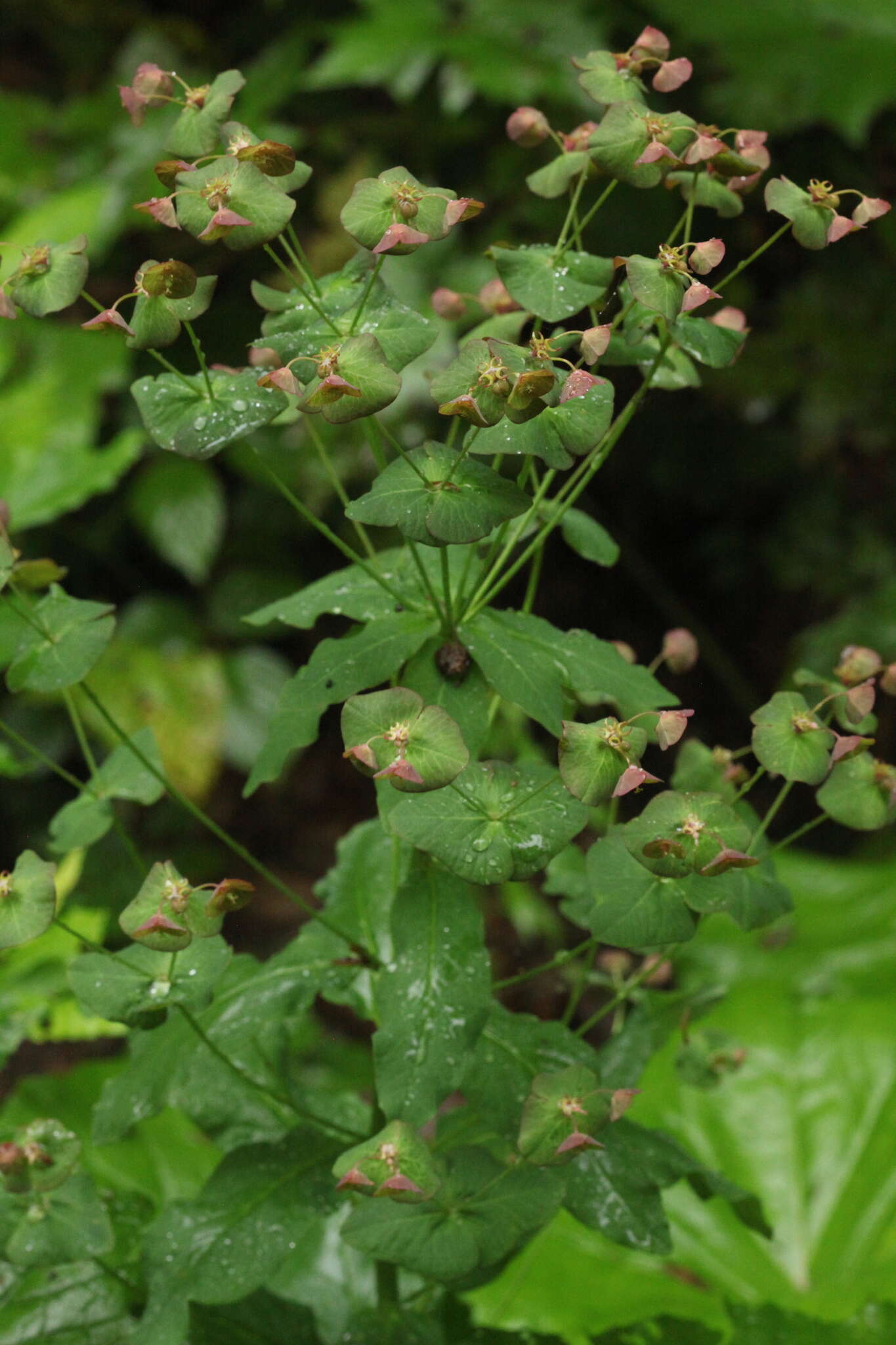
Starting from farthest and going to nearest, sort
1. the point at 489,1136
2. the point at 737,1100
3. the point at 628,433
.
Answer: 1. the point at 628,433
2. the point at 737,1100
3. the point at 489,1136

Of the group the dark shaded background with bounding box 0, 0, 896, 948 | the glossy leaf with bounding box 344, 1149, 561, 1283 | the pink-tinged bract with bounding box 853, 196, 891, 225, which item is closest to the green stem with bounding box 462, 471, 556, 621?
the pink-tinged bract with bounding box 853, 196, 891, 225

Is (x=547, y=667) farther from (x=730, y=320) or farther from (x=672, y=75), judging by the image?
(x=672, y=75)

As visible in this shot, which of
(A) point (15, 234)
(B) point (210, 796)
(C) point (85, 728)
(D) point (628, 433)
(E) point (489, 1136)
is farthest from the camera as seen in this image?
(B) point (210, 796)

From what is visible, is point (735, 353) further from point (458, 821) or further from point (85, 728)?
point (85, 728)

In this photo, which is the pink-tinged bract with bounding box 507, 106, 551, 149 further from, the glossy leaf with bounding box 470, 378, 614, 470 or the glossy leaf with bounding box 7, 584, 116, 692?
the glossy leaf with bounding box 7, 584, 116, 692

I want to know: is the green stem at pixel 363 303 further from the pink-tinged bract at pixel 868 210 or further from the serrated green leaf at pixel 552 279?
the pink-tinged bract at pixel 868 210

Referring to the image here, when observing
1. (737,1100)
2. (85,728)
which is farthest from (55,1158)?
(85,728)

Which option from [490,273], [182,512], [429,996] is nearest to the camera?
[429,996]

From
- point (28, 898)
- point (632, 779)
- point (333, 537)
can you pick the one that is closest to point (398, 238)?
point (333, 537)
